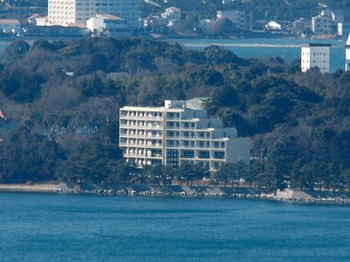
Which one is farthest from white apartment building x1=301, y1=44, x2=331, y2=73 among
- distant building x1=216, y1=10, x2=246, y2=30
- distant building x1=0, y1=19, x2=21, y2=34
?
distant building x1=216, y1=10, x2=246, y2=30

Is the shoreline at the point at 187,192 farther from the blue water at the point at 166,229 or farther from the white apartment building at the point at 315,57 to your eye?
the white apartment building at the point at 315,57

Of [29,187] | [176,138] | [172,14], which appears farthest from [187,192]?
[172,14]

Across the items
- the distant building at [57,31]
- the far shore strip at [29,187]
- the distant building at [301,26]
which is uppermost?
the distant building at [301,26]

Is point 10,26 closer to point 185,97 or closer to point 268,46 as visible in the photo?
point 268,46

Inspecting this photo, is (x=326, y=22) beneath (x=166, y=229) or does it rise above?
above

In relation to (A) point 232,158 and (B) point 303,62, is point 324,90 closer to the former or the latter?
(A) point 232,158

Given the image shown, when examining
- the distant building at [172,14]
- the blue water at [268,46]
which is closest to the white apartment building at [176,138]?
the blue water at [268,46]
